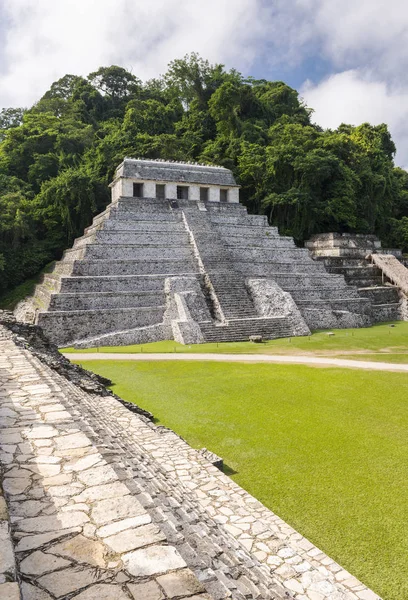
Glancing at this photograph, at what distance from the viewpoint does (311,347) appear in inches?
663

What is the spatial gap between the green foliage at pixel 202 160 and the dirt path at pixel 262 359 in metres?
13.5

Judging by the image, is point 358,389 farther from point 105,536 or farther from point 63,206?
point 63,206

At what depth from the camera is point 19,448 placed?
410 cm

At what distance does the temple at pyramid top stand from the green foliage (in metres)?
3.47

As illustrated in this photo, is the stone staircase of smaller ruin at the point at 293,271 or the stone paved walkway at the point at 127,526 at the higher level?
the stone staircase of smaller ruin at the point at 293,271

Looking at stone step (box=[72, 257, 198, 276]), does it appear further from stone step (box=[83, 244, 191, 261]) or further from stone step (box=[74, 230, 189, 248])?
stone step (box=[74, 230, 189, 248])

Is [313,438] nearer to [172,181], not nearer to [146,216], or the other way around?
[146,216]

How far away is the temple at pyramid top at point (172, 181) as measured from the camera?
27031 millimetres

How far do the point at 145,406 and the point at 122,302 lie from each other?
A: 1022cm

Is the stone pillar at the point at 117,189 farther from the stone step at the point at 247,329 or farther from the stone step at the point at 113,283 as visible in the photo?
the stone step at the point at 247,329

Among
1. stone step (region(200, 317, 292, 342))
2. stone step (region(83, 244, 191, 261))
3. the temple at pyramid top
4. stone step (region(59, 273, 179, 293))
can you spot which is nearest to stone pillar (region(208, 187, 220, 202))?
the temple at pyramid top

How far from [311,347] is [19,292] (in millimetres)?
17582

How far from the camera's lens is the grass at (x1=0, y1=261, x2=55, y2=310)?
24781 mm

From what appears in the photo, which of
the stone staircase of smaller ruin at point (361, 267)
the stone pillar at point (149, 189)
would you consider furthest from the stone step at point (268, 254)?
the stone pillar at point (149, 189)
